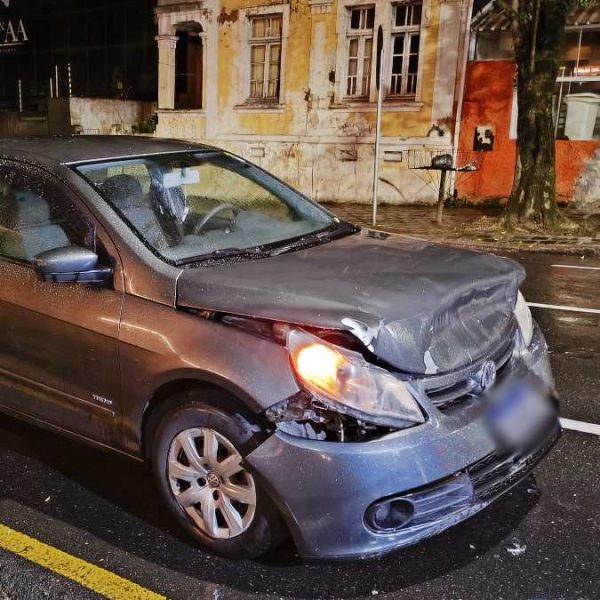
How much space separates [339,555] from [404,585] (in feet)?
1.19

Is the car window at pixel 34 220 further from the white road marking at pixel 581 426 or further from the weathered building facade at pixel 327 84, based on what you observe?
the weathered building facade at pixel 327 84

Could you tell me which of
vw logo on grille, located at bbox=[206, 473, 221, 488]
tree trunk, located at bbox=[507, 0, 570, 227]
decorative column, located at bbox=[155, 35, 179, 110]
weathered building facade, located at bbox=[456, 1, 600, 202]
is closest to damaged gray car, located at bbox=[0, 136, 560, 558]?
vw logo on grille, located at bbox=[206, 473, 221, 488]

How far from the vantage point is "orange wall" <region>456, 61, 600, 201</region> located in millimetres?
14000

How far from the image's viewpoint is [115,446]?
322 centimetres

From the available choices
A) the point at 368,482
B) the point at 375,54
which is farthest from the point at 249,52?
the point at 368,482

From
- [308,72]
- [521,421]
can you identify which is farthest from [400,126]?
[521,421]

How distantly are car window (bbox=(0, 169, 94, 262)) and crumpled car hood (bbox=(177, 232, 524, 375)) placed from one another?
2.27ft

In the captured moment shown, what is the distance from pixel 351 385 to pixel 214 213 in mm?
1580

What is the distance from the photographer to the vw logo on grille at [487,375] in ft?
9.41

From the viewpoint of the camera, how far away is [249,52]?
54.1 feet

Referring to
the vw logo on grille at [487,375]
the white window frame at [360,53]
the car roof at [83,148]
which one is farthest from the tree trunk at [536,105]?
the vw logo on grille at [487,375]

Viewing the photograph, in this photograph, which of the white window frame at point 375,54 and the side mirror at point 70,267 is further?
the white window frame at point 375,54

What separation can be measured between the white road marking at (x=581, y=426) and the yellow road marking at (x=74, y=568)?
258cm

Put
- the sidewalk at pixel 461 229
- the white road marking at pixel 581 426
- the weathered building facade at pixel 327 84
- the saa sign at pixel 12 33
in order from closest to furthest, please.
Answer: the white road marking at pixel 581 426
the sidewalk at pixel 461 229
the weathered building facade at pixel 327 84
the saa sign at pixel 12 33
